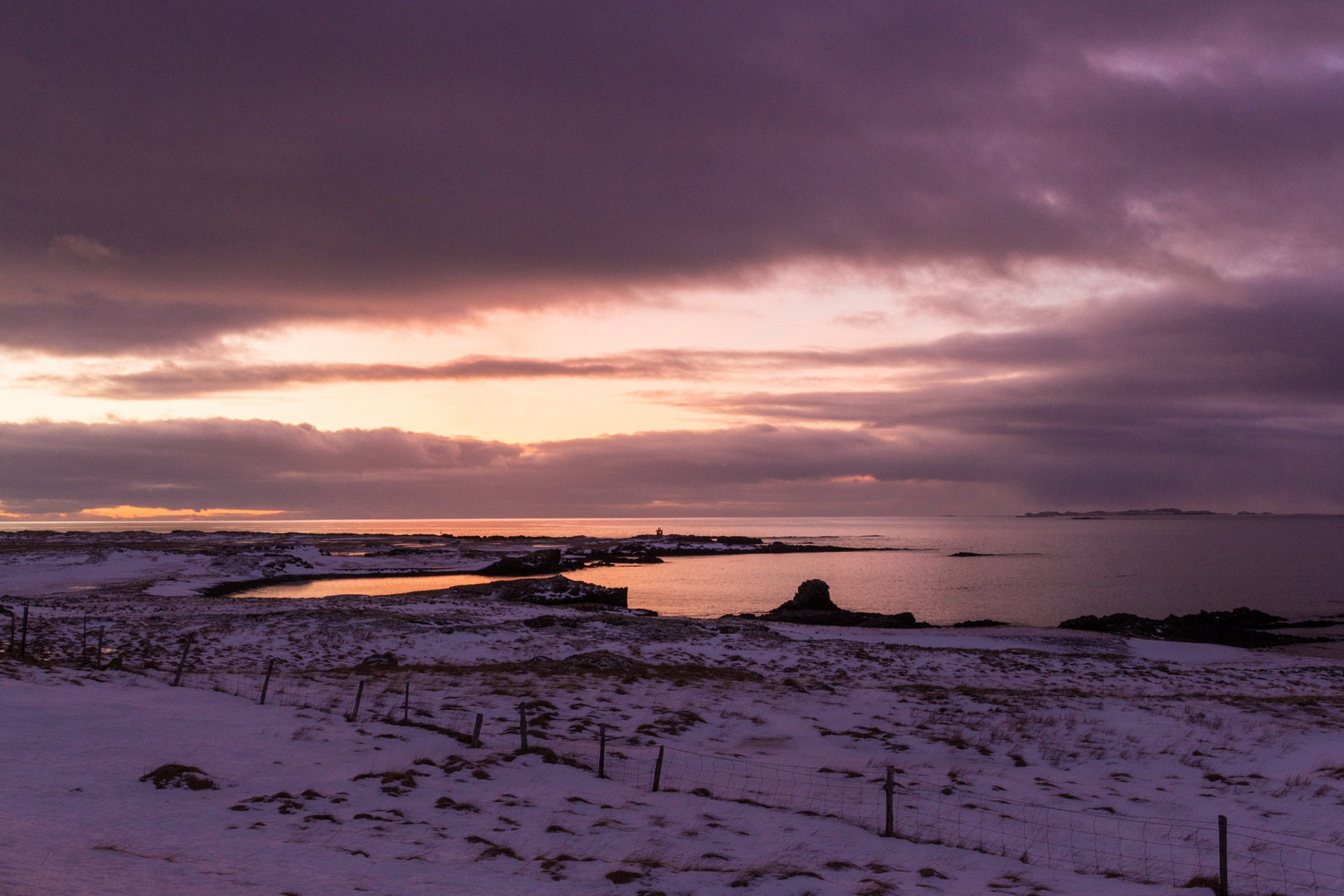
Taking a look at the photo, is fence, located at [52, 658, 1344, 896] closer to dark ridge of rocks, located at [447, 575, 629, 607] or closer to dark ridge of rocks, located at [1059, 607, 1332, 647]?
dark ridge of rocks, located at [447, 575, 629, 607]

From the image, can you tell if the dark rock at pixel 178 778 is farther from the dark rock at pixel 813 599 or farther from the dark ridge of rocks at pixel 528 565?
the dark ridge of rocks at pixel 528 565

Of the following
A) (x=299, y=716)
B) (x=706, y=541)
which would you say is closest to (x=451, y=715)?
(x=299, y=716)

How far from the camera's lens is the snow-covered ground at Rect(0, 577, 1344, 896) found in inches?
378

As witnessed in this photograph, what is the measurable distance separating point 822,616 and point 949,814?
3530 centimetres

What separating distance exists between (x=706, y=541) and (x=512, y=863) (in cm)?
14228

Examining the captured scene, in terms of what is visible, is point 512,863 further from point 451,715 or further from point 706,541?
point 706,541

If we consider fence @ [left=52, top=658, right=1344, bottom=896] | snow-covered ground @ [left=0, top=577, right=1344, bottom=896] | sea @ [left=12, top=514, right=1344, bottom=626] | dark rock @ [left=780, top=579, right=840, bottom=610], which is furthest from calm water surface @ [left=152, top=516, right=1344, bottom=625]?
fence @ [left=52, top=658, right=1344, bottom=896]

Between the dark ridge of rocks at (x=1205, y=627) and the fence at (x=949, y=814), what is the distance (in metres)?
36.4

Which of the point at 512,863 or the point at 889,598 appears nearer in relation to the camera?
the point at 512,863

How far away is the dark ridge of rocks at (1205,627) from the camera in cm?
4372

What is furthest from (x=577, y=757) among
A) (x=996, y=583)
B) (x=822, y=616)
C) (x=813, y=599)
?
(x=996, y=583)

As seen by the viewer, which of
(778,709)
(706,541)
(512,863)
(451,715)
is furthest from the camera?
(706,541)

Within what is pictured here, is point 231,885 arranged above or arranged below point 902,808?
above

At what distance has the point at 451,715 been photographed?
17.6m
